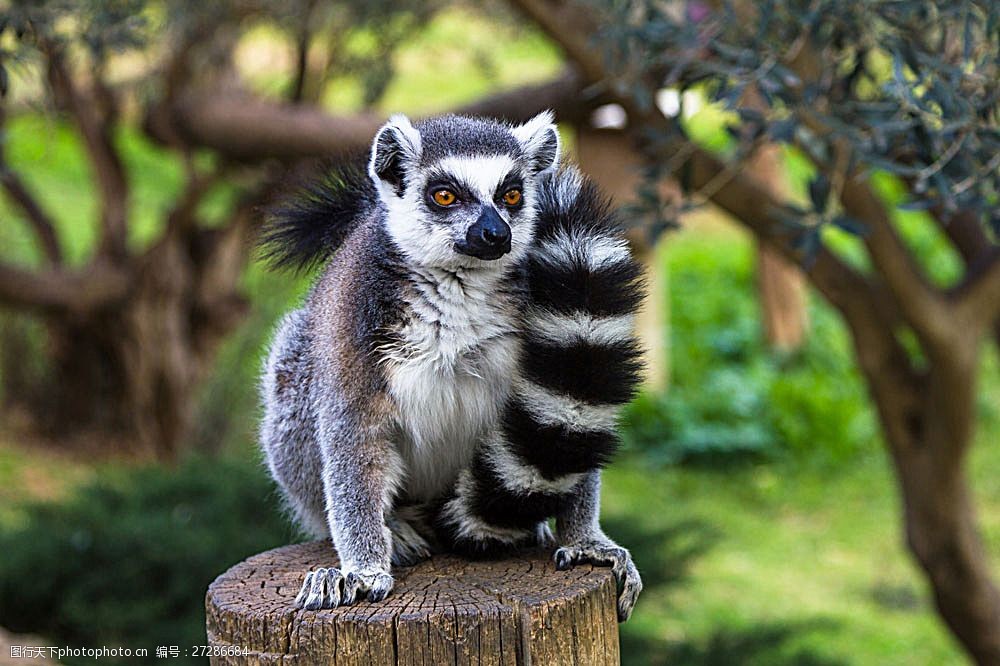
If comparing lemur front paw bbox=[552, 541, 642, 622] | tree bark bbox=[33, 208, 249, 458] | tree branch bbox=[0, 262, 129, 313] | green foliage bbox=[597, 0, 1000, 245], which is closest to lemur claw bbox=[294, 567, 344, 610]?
lemur front paw bbox=[552, 541, 642, 622]

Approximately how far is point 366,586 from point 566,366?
56 centimetres


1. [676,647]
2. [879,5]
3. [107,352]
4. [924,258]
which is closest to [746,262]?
[924,258]

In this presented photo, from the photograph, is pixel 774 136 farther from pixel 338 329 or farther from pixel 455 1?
pixel 455 1

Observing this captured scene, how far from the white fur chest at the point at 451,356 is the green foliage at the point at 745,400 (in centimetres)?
547

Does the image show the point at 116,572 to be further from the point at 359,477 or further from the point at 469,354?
the point at 469,354

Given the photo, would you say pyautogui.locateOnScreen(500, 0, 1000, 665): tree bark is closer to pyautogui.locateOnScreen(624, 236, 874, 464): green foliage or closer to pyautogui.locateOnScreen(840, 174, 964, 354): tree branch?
pyautogui.locateOnScreen(840, 174, 964, 354): tree branch

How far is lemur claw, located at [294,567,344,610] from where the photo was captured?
2.12 metres

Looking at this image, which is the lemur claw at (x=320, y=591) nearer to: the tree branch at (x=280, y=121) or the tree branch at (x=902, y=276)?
the tree branch at (x=902, y=276)

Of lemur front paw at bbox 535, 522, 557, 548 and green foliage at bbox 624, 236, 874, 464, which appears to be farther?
green foliage at bbox 624, 236, 874, 464

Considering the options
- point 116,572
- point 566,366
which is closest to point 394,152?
point 566,366

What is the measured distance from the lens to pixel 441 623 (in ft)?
6.54

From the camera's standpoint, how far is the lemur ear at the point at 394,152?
2.36 metres

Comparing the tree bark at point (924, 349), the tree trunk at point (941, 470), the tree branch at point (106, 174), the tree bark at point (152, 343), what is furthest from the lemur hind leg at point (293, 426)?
the tree branch at point (106, 174)

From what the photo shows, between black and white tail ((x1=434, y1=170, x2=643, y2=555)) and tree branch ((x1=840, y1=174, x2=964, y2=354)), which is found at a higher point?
black and white tail ((x1=434, y1=170, x2=643, y2=555))
